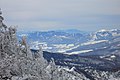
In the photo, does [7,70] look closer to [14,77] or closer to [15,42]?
[14,77]

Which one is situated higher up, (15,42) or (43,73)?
(15,42)

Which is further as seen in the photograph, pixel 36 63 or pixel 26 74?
pixel 36 63

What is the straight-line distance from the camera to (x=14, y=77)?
1272 inches

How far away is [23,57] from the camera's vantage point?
36.8m

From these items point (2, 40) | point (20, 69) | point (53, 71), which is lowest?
point (53, 71)

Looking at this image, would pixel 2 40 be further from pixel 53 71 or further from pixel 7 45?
pixel 53 71

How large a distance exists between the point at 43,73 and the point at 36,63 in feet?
5.12

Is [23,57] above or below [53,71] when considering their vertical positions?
above

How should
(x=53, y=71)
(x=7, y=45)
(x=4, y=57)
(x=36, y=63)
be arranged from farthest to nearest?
(x=53, y=71), (x=36, y=63), (x=7, y=45), (x=4, y=57)

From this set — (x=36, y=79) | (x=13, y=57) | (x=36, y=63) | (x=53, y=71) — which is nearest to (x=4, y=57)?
(x=13, y=57)

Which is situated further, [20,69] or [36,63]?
[36,63]

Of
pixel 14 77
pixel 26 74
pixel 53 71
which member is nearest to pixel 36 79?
pixel 26 74

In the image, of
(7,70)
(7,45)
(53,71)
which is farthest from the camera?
(53,71)

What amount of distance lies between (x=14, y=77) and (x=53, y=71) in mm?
21323
